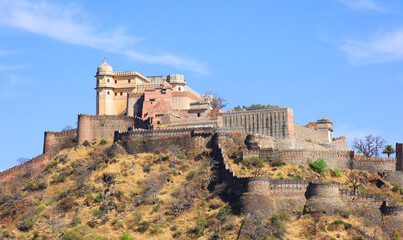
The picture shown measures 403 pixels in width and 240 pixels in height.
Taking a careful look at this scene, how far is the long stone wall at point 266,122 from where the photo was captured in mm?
88125

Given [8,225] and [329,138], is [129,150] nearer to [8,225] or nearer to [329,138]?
[8,225]

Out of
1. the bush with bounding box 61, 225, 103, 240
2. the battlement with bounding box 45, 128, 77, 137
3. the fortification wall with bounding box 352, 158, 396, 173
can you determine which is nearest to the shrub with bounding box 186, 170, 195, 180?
the bush with bounding box 61, 225, 103, 240

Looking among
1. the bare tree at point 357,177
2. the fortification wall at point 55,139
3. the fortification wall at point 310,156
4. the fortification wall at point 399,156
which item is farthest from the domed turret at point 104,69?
the fortification wall at point 399,156

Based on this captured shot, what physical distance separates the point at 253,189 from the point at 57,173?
80.1ft

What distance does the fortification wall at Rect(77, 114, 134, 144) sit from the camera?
89812 mm

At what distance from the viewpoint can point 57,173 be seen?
3319 inches

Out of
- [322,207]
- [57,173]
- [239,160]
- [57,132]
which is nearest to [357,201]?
[322,207]

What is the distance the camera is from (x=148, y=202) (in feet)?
245

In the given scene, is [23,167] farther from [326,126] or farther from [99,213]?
[326,126]

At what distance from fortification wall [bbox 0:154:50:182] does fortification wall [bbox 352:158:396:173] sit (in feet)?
107

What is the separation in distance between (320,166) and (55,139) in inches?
1201

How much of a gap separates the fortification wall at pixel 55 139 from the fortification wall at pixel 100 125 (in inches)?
112

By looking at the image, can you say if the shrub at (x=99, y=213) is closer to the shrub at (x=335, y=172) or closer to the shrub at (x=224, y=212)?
the shrub at (x=224, y=212)

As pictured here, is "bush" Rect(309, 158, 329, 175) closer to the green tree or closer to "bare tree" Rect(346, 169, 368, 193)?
"bare tree" Rect(346, 169, 368, 193)
